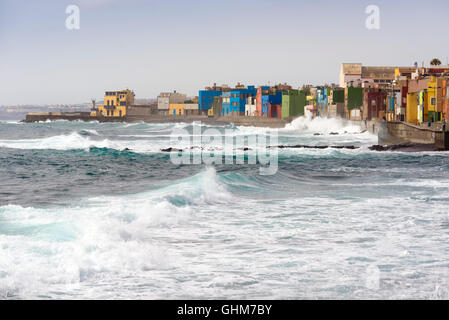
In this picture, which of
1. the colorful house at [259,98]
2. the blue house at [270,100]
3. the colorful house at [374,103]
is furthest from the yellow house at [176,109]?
the colorful house at [374,103]

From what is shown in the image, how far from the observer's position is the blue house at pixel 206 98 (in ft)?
403

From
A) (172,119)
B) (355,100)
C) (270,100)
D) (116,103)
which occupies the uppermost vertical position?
(116,103)

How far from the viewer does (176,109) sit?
13000 cm

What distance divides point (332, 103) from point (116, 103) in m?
65.6

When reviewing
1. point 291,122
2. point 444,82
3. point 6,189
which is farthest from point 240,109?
point 6,189

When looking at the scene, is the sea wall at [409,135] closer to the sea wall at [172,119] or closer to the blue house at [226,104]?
the sea wall at [172,119]

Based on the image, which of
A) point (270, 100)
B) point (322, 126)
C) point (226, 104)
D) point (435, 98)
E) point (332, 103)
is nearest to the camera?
point (435, 98)

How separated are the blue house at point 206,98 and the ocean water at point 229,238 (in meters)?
103

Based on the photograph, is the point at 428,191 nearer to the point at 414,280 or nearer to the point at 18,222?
the point at 414,280

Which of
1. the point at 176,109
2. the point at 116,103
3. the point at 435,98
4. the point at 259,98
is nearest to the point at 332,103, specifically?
the point at 259,98

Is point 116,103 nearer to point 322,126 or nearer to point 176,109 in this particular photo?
point 176,109

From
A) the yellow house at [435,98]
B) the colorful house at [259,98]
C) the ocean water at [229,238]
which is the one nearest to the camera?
the ocean water at [229,238]

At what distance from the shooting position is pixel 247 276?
A: 7641 millimetres

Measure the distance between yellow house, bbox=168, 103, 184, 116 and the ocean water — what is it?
109697mm
